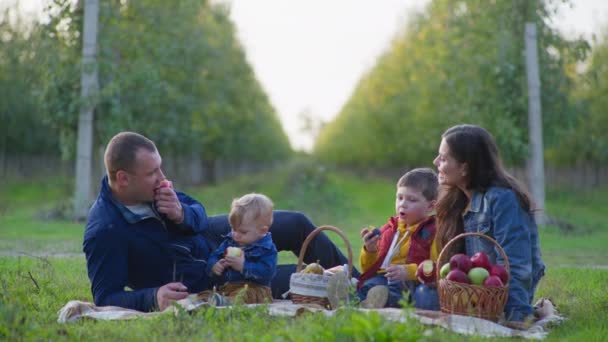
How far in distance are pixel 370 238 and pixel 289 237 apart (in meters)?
1.06

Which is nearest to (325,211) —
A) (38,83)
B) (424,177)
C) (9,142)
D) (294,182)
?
(38,83)

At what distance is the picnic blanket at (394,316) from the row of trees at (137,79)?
36.4 feet

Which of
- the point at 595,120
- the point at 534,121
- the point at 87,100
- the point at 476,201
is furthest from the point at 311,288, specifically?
the point at 595,120

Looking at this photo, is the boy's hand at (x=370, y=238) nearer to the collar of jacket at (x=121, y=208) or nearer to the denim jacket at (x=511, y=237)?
the denim jacket at (x=511, y=237)

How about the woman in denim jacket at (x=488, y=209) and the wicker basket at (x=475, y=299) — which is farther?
the woman in denim jacket at (x=488, y=209)

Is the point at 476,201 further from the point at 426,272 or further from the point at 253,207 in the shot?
the point at 253,207

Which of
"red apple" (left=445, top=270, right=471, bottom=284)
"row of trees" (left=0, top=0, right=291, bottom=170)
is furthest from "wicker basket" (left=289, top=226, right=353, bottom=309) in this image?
"row of trees" (left=0, top=0, right=291, bottom=170)

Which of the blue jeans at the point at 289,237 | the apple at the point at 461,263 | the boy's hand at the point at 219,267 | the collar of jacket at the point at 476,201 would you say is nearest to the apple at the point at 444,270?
the apple at the point at 461,263

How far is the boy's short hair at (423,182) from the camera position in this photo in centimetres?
594

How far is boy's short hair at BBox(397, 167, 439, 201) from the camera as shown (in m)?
5.94

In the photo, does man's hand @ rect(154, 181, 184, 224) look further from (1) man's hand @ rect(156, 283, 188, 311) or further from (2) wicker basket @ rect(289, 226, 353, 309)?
(2) wicker basket @ rect(289, 226, 353, 309)

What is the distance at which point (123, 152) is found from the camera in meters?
5.44

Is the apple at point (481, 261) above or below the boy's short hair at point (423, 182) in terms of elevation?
below

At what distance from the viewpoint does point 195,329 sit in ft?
15.3
